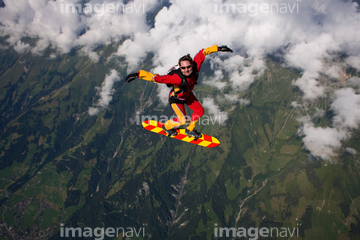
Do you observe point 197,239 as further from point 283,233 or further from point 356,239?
point 356,239

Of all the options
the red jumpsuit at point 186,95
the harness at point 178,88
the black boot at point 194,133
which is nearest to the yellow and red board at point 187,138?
the black boot at point 194,133

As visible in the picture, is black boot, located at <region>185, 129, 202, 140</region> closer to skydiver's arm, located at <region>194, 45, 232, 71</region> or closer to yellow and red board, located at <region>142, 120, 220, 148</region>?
yellow and red board, located at <region>142, 120, 220, 148</region>

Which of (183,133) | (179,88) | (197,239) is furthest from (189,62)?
(197,239)

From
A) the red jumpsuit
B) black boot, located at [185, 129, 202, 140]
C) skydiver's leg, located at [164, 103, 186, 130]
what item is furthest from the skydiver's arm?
black boot, located at [185, 129, 202, 140]

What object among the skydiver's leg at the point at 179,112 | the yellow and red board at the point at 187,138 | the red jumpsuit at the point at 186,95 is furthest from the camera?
the yellow and red board at the point at 187,138

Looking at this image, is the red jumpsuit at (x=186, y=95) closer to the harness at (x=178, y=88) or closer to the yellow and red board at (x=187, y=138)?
the harness at (x=178, y=88)

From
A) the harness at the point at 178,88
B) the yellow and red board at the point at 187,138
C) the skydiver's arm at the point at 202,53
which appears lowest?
the yellow and red board at the point at 187,138

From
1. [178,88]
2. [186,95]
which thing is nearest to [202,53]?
[186,95]

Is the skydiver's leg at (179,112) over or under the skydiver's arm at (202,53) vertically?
under

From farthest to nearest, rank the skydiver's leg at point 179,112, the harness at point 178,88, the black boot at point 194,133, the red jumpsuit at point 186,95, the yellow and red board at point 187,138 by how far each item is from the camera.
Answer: the yellow and red board at point 187,138
the black boot at point 194,133
the skydiver's leg at point 179,112
the harness at point 178,88
the red jumpsuit at point 186,95

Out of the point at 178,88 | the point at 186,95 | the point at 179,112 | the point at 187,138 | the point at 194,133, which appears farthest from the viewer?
the point at 187,138

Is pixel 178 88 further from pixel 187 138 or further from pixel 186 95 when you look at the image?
pixel 187 138
